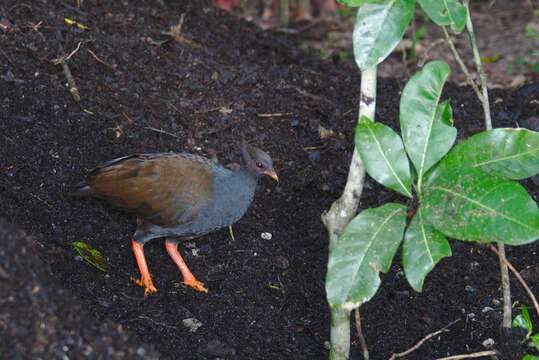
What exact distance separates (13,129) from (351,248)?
2541 mm

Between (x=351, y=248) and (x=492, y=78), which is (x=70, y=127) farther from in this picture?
(x=492, y=78)

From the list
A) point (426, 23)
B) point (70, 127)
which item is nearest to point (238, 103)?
point (70, 127)

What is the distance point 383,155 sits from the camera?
3.64 m

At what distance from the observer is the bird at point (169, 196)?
4.74 m

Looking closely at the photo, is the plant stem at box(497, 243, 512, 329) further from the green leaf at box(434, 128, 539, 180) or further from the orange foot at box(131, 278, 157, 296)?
the orange foot at box(131, 278, 157, 296)

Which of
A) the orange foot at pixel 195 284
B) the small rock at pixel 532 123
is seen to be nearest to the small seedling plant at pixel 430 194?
the orange foot at pixel 195 284

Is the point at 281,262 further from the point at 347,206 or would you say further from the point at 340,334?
the point at 347,206

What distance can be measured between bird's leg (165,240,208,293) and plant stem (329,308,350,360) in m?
0.98

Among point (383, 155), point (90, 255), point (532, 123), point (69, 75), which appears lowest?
point (90, 255)

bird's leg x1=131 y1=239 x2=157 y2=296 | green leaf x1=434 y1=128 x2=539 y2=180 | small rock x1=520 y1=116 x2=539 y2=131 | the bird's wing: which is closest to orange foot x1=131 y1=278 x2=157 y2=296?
bird's leg x1=131 y1=239 x2=157 y2=296

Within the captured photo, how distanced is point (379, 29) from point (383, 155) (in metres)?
0.56

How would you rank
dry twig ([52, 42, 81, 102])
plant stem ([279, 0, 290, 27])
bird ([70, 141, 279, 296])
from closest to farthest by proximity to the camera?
1. bird ([70, 141, 279, 296])
2. dry twig ([52, 42, 81, 102])
3. plant stem ([279, 0, 290, 27])

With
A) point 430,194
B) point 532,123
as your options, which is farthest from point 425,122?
point 532,123

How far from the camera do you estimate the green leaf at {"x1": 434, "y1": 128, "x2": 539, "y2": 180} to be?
11.6 feet
